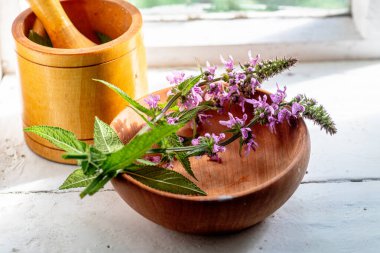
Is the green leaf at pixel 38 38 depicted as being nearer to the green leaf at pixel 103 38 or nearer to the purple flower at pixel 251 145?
the green leaf at pixel 103 38

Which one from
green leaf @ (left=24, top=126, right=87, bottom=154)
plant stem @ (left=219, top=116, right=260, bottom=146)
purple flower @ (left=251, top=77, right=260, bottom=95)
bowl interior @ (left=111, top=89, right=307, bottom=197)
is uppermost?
purple flower @ (left=251, top=77, right=260, bottom=95)

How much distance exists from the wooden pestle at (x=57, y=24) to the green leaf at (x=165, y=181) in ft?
0.67

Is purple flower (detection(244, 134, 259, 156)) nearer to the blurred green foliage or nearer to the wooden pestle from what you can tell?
the wooden pestle

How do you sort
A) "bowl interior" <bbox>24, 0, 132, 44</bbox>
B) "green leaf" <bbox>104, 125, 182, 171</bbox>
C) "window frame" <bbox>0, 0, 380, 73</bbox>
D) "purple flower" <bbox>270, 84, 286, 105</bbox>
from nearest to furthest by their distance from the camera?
1. "green leaf" <bbox>104, 125, 182, 171</bbox>
2. "purple flower" <bbox>270, 84, 286, 105</bbox>
3. "bowl interior" <bbox>24, 0, 132, 44</bbox>
4. "window frame" <bbox>0, 0, 380, 73</bbox>

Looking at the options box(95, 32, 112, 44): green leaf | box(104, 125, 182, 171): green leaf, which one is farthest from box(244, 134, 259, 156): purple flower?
box(95, 32, 112, 44): green leaf

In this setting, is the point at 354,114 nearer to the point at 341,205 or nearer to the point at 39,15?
the point at 341,205

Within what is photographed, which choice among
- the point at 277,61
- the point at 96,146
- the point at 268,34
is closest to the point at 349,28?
the point at 268,34

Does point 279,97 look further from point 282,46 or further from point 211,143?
point 282,46

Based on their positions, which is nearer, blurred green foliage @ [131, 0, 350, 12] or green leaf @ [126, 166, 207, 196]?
green leaf @ [126, 166, 207, 196]

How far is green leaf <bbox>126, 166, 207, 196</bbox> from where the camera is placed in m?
0.53

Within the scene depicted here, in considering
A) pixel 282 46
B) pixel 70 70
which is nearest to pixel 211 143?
pixel 70 70

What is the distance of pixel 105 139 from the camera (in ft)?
1.86

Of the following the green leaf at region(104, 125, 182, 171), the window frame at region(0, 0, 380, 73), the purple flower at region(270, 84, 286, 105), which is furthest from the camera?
the window frame at region(0, 0, 380, 73)

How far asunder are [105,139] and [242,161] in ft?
0.47
